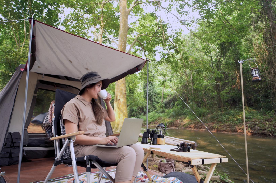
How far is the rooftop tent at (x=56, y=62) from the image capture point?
2738mm

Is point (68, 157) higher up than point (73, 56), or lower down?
lower down

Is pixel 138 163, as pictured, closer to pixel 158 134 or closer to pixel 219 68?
pixel 158 134

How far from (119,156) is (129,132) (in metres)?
0.21

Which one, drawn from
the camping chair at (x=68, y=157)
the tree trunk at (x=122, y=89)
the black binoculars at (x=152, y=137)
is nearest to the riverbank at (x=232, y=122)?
the tree trunk at (x=122, y=89)

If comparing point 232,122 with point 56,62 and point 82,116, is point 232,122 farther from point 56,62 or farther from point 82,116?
point 82,116

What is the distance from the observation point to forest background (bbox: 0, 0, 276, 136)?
821 centimetres

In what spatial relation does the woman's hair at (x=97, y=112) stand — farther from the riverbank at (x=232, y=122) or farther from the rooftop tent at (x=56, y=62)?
the riverbank at (x=232, y=122)

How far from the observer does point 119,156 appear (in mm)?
1863

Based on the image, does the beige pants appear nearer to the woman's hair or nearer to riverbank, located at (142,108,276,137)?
the woman's hair

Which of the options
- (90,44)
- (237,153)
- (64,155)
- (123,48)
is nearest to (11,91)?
(90,44)

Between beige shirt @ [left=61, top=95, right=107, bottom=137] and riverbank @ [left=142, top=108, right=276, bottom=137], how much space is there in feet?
30.5

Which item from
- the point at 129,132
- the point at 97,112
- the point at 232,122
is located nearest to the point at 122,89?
the point at 97,112

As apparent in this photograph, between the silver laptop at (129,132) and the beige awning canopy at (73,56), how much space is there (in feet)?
4.59

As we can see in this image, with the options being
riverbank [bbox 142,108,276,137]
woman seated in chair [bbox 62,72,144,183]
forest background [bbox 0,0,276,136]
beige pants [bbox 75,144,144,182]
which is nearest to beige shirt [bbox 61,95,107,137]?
A: woman seated in chair [bbox 62,72,144,183]
